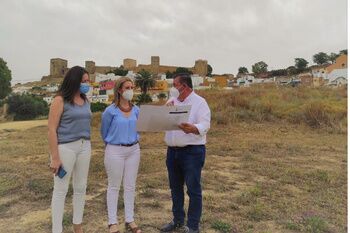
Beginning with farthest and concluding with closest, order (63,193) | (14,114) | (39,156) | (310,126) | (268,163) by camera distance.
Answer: (14,114)
(310,126)
(39,156)
(268,163)
(63,193)

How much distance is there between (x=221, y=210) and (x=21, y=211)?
2.25 m

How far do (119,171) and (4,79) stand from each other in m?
37.2

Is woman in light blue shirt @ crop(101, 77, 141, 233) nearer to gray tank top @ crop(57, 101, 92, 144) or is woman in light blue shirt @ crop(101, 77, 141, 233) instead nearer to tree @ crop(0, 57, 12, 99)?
gray tank top @ crop(57, 101, 92, 144)

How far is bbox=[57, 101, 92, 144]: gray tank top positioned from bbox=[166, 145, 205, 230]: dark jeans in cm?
84

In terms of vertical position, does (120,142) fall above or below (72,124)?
below

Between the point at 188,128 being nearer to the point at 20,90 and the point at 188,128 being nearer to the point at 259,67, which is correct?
the point at 20,90

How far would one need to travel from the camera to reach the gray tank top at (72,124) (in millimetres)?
2885

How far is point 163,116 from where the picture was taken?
307 cm

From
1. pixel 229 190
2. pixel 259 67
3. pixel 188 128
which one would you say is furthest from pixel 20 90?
pixel 188 128

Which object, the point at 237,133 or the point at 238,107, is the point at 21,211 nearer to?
→ the point at 237,133

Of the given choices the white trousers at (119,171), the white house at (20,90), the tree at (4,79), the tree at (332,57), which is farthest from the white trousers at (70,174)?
the tree at (332,57)

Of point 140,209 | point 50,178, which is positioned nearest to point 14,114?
point 50,178

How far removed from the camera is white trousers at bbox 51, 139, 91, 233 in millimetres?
2904

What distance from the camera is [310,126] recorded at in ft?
42.9
